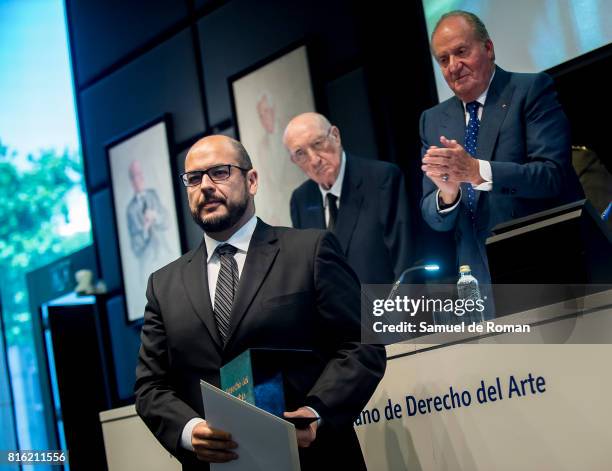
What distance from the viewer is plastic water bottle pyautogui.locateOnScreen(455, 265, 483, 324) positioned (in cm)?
275

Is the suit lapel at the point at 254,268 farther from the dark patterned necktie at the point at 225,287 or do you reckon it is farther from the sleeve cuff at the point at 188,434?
the sleeve cuff at the point at 188,434

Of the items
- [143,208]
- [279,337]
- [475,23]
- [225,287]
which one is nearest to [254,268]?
[225,287]

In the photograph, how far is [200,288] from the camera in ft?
7.98

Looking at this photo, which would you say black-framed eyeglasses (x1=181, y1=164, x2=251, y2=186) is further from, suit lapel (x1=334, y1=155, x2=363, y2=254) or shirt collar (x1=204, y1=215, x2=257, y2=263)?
suit lapel (x1=334, y1=155, x2=363, y2=254)

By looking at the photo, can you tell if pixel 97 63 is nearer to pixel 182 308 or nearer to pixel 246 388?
pixel 182 308

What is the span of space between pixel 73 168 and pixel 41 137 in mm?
469

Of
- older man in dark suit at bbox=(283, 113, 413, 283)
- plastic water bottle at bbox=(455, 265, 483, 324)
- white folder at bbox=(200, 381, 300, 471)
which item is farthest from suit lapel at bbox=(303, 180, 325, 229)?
white folder at bbox=(200, 381, 300, 471)

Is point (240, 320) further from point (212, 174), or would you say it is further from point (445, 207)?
point (445, 207)

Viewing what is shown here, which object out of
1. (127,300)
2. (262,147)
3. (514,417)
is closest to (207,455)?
(514,417)

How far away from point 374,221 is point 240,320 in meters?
1.67

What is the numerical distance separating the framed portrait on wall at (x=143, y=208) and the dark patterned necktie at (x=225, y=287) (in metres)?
2.53

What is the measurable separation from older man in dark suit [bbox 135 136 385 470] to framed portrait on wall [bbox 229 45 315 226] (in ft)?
5.66

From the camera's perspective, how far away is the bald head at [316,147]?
404 cm

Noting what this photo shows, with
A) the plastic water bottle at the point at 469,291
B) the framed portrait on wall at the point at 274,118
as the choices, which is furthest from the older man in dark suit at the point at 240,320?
the framed portrait on wall at the point at 274,118
